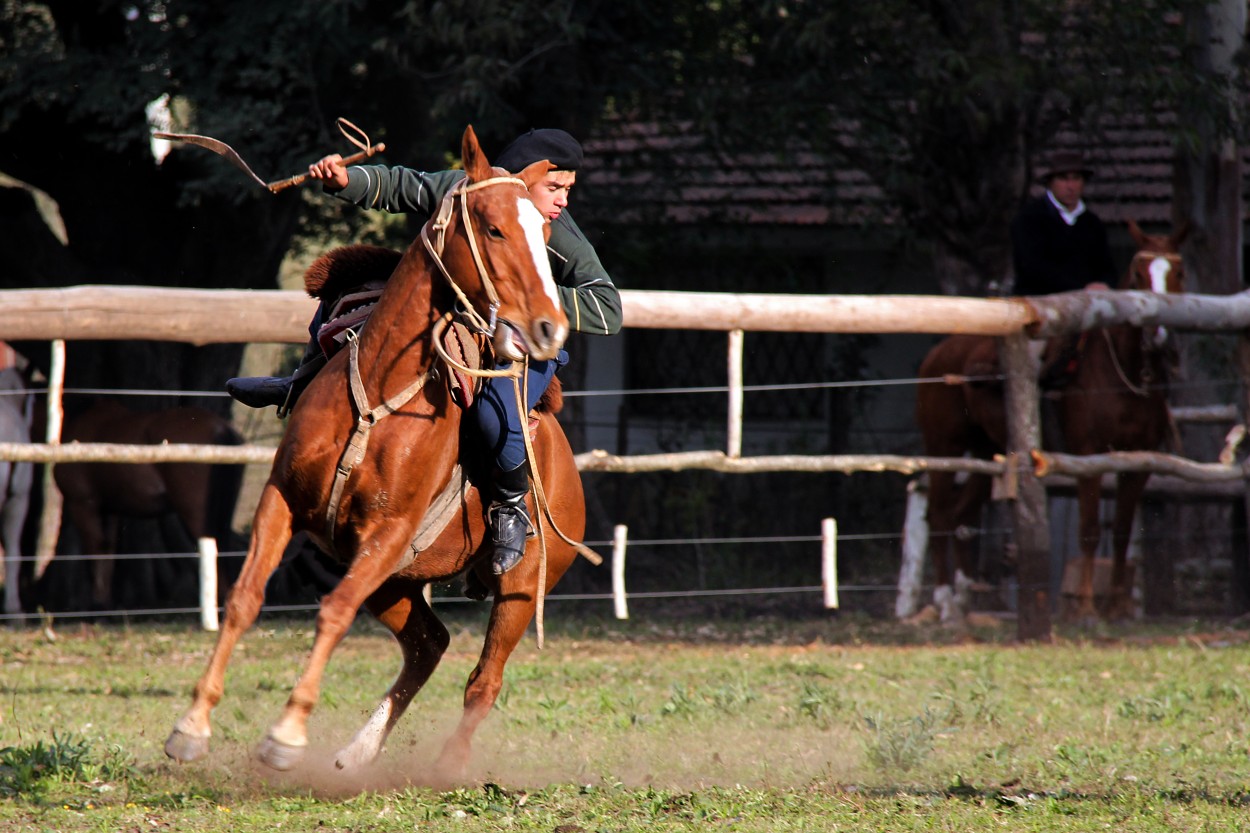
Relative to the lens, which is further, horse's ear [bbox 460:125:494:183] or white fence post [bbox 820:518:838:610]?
white fence post [bbox 820:518:838:610]

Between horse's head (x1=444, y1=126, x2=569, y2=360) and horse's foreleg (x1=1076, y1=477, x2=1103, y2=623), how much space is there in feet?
24.6

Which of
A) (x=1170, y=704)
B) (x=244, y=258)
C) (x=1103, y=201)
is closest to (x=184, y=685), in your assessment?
(x=1170, y=704)

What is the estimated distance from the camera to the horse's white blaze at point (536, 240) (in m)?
4.69

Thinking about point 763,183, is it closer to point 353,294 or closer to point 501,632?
point 501,632

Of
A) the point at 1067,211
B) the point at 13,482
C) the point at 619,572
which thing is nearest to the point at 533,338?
the point at 619,572

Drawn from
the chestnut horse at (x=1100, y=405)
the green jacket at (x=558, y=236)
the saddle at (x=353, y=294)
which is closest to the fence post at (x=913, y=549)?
the chestnut horse at (x=1100, y=405)

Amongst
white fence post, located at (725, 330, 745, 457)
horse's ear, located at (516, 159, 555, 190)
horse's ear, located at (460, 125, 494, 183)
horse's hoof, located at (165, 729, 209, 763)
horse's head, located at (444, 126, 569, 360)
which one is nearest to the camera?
horse's hoof, located at (165, 729, 209, 763)

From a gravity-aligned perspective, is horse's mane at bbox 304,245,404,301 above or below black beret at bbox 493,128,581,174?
below

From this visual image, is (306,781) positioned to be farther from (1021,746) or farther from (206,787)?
(1021,746)

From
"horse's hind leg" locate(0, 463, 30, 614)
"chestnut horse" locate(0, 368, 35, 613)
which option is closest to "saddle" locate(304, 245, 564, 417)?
"chestnut horse" locate(0, 368, 35, 613)

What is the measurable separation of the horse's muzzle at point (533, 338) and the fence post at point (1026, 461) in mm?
6590

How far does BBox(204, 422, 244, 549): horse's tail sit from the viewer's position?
39.8ft

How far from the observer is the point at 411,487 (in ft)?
16.6

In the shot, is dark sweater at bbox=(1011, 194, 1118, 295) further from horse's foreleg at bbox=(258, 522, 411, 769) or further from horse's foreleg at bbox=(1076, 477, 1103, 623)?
horse's foreleg at bbox=(258, 522, 411, 769)
